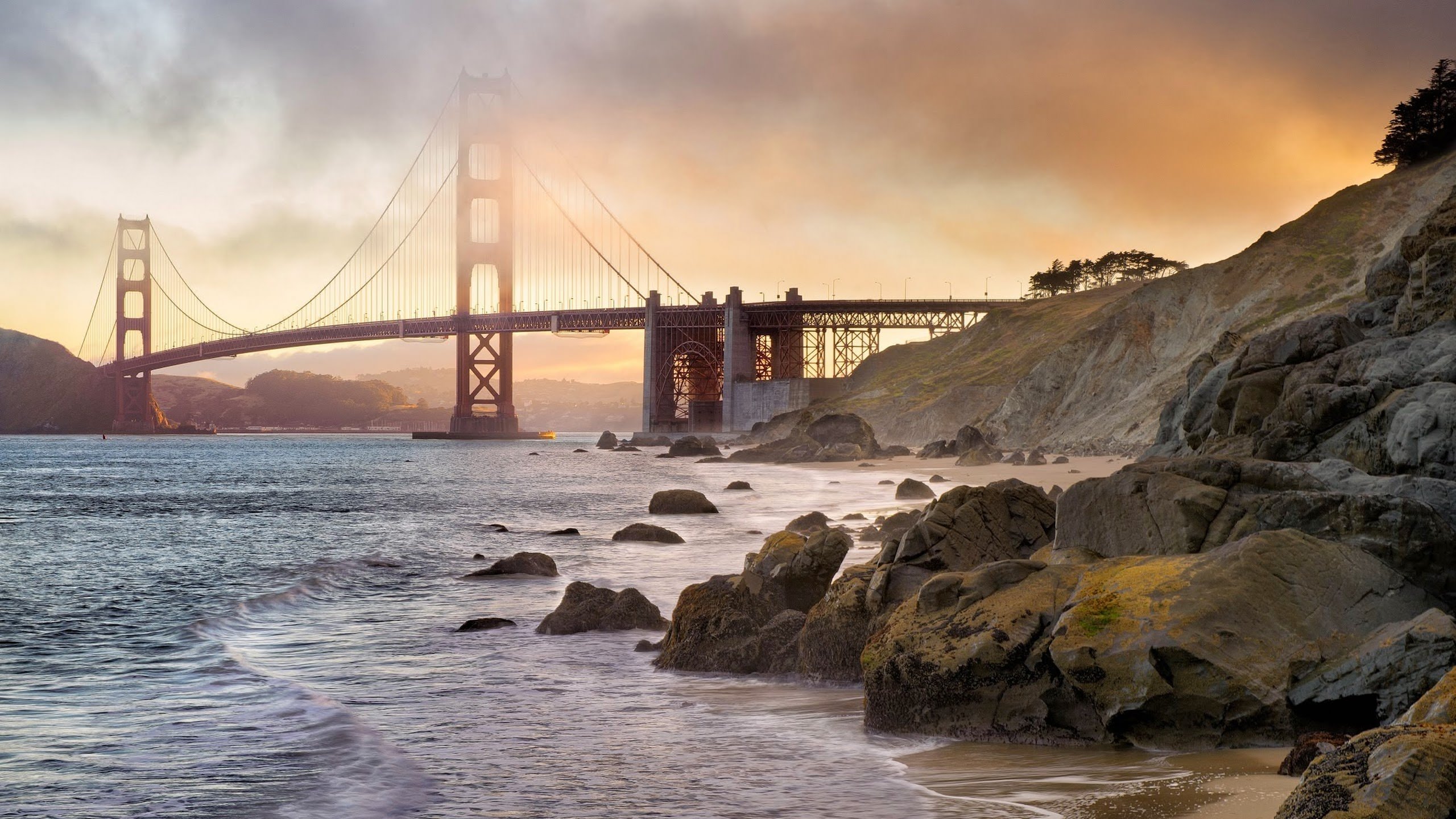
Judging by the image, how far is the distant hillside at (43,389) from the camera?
6280 inches

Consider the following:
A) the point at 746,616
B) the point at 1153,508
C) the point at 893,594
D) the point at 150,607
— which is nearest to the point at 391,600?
the point at 150,607

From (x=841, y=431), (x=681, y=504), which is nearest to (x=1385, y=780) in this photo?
(x=681, y=504)

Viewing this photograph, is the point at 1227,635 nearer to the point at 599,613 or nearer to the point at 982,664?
the point at 982,664

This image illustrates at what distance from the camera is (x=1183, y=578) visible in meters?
7.51

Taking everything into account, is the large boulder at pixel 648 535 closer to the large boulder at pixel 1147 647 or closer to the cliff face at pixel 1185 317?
the large boulder at pixel 1147 647

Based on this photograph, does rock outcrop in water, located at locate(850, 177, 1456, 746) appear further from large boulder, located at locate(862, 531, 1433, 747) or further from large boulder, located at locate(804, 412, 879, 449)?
large boulder, located at locate(804, 412, 879, 449)

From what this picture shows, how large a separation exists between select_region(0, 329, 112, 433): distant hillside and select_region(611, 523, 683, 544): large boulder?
507ft

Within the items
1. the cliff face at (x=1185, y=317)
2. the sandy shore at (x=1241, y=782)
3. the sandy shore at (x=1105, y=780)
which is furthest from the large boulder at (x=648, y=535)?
the cliff face at (x=1185, y=317)

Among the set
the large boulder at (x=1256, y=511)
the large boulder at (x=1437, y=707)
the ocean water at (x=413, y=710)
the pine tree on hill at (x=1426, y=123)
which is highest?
the pine tree on hill at (x=1426, y=123)

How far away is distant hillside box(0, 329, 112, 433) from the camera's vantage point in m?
160

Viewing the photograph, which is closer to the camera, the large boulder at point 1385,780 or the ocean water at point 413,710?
the large boulder at point 1385,780

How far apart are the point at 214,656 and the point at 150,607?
5.20 m

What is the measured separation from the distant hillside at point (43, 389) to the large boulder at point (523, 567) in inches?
6230

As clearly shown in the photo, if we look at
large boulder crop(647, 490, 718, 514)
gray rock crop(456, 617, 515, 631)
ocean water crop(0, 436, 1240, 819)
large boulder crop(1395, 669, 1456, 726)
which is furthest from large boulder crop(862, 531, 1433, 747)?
large boulder crop(647, 490, 718, 514)
